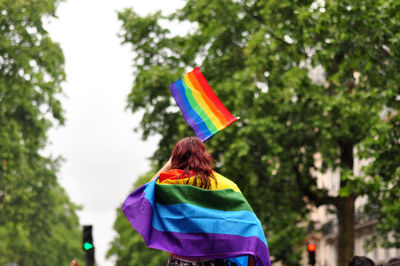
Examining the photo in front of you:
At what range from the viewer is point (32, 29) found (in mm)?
26188

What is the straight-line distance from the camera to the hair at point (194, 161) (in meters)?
4.82

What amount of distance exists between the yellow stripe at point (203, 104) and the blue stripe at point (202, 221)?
5.26 ft

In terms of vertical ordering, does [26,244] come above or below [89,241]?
above

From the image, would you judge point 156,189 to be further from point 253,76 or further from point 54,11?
point 54,11

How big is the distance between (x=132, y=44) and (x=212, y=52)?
2954 millimetres

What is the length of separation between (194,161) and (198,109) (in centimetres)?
176

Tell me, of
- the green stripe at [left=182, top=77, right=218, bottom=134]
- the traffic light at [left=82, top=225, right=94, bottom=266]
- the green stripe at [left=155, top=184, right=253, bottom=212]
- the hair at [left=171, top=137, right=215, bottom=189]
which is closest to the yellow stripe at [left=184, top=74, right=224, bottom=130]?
the green stripe at [left=182, top=77, right=218, bottom=134]

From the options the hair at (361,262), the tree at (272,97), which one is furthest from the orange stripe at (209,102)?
the tree at (272,97)

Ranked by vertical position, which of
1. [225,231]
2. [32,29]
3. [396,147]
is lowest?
[225,231]

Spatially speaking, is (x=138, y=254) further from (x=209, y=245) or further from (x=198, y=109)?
(x=209, y=245)

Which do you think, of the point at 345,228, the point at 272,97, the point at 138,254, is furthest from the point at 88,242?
the point at 138,254

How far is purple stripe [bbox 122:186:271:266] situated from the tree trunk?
1637 centimetres

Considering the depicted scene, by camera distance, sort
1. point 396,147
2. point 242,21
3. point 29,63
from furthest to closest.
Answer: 1. point 29,63
2. point 242,21
3. point 396,147

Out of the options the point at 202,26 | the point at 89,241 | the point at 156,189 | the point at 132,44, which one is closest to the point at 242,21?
the point at 202,26
